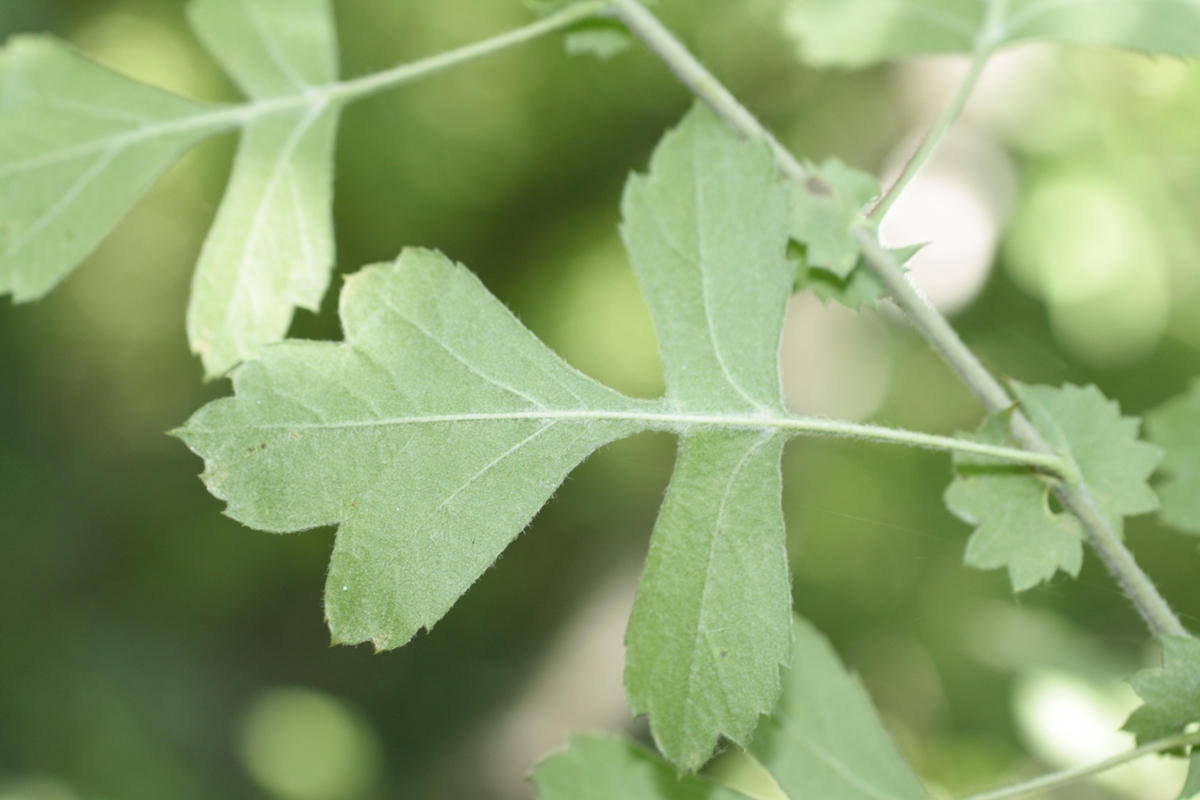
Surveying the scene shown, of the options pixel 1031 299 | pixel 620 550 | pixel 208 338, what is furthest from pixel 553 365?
pixel 1031 299

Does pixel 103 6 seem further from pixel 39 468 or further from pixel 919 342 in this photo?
pixel 919 342

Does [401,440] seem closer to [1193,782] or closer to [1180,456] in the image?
[1193,782]

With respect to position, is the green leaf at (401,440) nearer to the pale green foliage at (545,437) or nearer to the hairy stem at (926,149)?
the pale green foliage at (545,437)

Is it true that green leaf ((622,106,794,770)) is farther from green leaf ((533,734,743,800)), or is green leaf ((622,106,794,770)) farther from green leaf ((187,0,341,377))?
green leaf ((187,0,341,377))

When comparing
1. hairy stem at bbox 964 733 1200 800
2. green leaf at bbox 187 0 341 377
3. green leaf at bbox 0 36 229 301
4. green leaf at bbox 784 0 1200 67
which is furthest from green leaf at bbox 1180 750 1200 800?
green leaf at bbox 0 36 229 301

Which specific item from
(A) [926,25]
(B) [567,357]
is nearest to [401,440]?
(A) [926,25]

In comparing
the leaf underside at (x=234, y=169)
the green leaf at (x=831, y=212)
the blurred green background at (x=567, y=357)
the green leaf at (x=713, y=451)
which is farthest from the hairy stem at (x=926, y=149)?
the blurred green background at (x=567, y=357)
